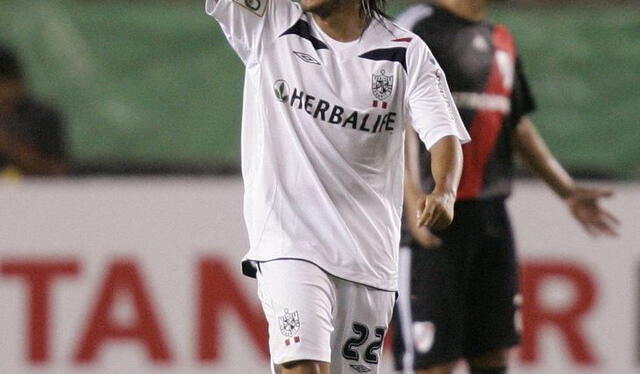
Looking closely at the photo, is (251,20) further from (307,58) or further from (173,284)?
(173,284)

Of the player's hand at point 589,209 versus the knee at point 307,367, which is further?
the player's hand at point 589,209

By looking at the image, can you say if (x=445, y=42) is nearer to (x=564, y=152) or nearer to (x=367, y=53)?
(x=367, y=53)

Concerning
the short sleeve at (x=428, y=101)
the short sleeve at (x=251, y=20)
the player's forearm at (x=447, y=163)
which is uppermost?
the short sleeve at (x=251, y=20)

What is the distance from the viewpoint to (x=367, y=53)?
5156mm

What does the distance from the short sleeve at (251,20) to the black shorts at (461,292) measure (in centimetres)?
161

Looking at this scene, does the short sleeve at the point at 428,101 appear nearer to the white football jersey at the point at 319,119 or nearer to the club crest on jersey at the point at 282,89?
the white football jersey at the point at 319,119

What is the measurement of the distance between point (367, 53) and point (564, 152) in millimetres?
3971

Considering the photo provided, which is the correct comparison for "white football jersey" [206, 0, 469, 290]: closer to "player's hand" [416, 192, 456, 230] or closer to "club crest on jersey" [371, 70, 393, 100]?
"club crest on jersey" [371, 70, 393, 100]

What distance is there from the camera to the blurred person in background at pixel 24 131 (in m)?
8.81

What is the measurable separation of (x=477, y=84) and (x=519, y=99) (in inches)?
12.8

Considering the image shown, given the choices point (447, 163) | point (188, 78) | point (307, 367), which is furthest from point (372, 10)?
point (188, 78)

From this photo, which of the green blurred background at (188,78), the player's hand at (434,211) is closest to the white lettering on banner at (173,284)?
the green blurred background at (188,78)

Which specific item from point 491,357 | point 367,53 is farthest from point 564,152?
point 367,53

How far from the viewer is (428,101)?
505 cm
